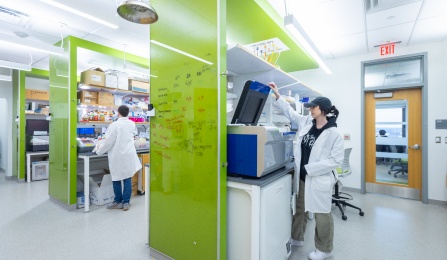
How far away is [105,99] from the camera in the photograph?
4.29 meters

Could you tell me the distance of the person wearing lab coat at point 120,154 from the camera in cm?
329

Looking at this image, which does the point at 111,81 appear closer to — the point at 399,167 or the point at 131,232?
the point at 131,232

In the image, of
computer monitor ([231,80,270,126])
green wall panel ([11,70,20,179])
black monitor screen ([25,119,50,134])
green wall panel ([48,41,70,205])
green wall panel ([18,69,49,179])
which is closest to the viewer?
computer monitor ([231,80,270,126])

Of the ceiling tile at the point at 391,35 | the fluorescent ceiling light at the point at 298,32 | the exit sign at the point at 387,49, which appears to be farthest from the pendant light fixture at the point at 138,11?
the exit sign at the point at 387,49

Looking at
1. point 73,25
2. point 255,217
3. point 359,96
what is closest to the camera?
point 255,217

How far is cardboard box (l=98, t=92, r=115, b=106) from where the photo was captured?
419 centimetres

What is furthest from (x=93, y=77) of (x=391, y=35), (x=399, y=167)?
(x=399, y=167)

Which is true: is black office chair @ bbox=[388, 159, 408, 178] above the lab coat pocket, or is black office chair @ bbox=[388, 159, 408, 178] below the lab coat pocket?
below

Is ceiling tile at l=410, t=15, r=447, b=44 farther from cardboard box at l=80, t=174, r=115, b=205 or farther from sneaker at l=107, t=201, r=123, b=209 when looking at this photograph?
cardboard box at l=80, t=174, r=115, b=205

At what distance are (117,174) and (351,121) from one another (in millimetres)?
4445

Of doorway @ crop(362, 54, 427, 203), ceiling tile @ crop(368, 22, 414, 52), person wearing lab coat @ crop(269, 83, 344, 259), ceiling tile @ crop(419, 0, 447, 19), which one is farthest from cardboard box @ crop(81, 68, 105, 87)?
doorway @ crop(362, 54, 427, 203)

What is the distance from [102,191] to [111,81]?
197 centimetres

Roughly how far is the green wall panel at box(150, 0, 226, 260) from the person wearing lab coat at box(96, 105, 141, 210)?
4.84 ft

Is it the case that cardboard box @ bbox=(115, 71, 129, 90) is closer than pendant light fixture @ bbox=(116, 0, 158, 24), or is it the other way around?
pendant light fixture @ bbox=(116, 0, 158, 24)
